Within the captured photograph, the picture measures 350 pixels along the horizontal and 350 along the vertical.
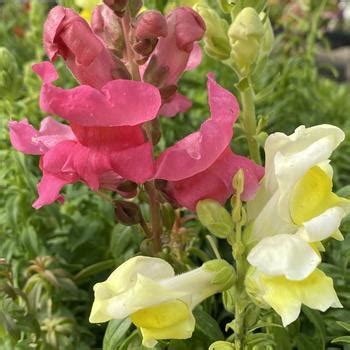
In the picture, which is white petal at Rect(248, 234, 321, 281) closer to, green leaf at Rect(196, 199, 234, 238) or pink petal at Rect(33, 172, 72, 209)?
green leaf at Rect(196, 199, 234, 238)

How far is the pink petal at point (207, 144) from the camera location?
2.09 feet

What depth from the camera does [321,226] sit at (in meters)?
0.58

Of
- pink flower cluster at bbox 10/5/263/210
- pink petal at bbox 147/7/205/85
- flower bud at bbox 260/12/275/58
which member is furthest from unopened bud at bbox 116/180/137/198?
flower bud at bbox 260/12/275/58

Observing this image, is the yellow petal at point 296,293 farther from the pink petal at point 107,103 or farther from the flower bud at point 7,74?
the flower bud at point 7,74

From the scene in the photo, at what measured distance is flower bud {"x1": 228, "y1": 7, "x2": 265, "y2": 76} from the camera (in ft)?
2.44

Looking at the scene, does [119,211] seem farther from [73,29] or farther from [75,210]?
[75,210]

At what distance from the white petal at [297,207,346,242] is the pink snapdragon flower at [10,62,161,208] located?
15 centimetres

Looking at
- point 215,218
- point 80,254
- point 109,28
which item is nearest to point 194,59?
point 109,28

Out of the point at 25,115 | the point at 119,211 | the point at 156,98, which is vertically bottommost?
the point at 25,115

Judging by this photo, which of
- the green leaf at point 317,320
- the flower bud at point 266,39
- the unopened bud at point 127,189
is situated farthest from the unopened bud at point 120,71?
the green leaf at point 317,320

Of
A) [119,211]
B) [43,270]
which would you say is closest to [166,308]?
[119,211]

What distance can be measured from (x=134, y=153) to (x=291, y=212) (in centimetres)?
15

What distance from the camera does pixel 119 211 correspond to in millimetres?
726

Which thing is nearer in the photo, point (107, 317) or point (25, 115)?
point (107, 317)
